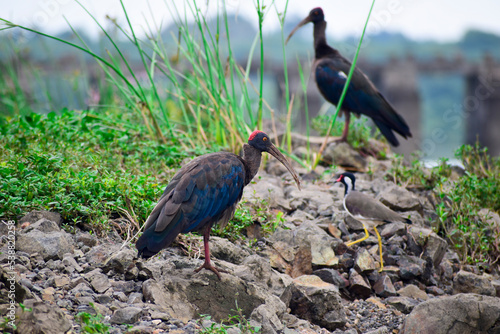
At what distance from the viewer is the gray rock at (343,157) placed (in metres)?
6.31

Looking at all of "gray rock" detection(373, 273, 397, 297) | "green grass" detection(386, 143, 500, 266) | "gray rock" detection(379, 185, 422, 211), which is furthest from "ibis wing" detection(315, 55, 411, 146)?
"gray rock" detection(373, 273, 397, 297)

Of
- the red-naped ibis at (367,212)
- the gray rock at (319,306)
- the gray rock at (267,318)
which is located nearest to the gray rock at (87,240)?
the gray rock at (267,318)

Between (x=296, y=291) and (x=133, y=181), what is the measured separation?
162 centimetres

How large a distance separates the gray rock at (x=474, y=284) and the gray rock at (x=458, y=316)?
2.34 ft

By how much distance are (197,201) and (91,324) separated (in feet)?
3.21

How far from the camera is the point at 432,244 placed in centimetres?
454

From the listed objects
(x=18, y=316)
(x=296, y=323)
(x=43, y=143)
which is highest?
(x=43, y=143)

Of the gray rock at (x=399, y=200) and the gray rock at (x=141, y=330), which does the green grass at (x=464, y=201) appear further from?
the gray rock at (x=141, y=330)

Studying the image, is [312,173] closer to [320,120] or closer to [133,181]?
[320,120]

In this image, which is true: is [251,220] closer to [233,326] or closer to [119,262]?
[119,262]

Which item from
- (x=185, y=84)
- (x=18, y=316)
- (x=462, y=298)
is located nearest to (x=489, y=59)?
(x=185, y=84)

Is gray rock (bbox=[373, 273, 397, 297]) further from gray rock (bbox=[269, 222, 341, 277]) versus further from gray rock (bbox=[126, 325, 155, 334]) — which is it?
gray rock (bbox=[126, 325, 155, 334])

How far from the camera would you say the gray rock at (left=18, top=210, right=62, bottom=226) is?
12.0 ft

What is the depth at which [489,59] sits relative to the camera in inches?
1093
